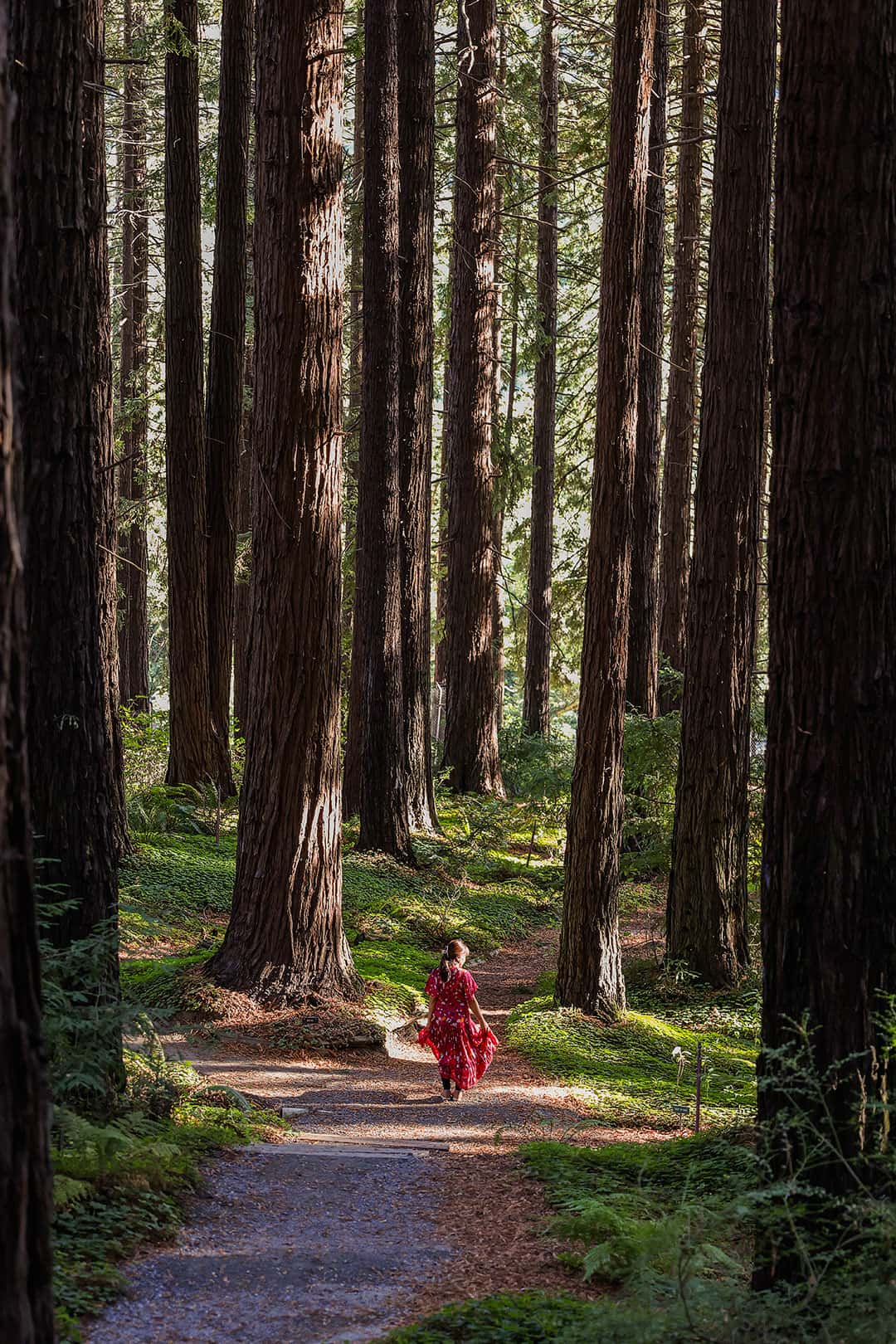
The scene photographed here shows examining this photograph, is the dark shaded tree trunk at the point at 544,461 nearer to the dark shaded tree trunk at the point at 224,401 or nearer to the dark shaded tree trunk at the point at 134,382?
the dark shaded tree trunk at the point at 134,382

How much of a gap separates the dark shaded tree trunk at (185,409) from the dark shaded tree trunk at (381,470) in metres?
2.56

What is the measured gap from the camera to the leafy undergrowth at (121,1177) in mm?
4594

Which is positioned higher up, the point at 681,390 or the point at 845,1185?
the point at 681,390

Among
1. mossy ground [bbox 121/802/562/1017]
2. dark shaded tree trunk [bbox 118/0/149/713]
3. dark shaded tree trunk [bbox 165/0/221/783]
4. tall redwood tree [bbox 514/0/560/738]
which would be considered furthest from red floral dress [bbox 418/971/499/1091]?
dark shaded tree trunk [bbox 118/0/149/713]

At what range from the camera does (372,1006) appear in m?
10.0

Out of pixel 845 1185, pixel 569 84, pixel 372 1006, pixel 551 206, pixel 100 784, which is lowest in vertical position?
pixel 372 1006

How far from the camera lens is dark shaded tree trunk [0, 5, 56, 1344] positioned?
9.16 feet

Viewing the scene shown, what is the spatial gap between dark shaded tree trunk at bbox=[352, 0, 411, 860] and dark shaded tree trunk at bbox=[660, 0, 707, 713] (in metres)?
6.15

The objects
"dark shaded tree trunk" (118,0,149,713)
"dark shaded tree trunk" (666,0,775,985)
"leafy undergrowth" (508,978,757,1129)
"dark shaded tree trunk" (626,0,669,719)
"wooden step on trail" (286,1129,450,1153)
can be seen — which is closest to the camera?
"wooden step on trail" (286,1129,450,1153)

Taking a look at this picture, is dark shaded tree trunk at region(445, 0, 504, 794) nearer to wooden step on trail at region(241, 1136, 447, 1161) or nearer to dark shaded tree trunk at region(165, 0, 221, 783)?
dark shaded tree trunk at region(165, 0, 221, 783)

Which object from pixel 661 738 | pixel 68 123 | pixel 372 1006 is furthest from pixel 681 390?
pixel 68 123

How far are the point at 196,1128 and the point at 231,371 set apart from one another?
1271 cm

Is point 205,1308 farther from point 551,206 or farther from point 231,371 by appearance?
point 551,206

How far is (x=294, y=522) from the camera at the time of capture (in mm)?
9453
